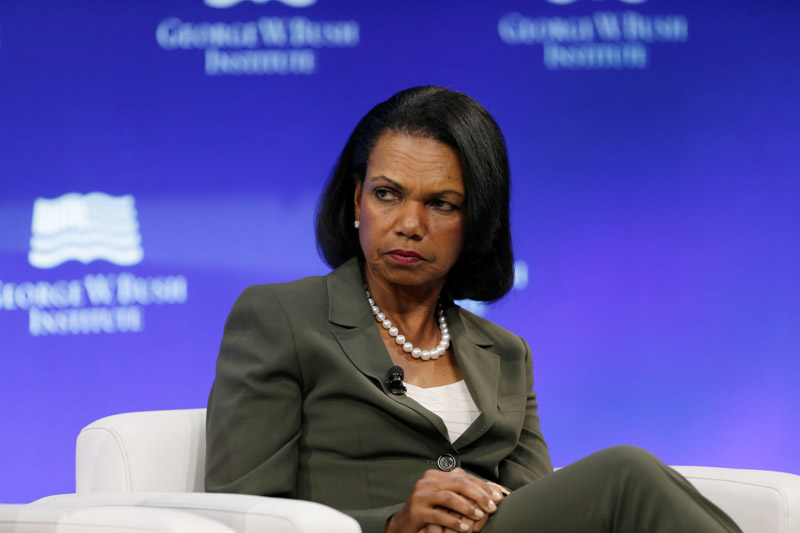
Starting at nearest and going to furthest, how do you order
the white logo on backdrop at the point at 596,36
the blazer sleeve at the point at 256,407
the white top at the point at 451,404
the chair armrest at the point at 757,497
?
1. the blazer sleeve at the point at 256,407
2. the chair armrest at the point at 757,497
3. the white top at the point at 451,404
4. the white logo on backdrop at the point at 596,36

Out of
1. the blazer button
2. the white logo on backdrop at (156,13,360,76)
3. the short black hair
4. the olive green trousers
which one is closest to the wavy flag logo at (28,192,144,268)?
the white logo on backdrop at (156,13,360,76)

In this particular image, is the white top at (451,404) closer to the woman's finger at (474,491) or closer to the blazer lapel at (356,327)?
the blazer lapel at (356,327)

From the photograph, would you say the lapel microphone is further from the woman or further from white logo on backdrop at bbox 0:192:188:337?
white logo on backdrop at bbox 0:192:188:337

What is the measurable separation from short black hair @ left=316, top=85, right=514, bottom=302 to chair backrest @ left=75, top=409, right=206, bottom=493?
49 cm

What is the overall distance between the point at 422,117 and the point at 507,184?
231 millimetres

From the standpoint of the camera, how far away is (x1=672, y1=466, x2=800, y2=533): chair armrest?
168cm

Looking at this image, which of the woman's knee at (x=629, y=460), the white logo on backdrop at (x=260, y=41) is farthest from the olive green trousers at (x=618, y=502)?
the white logo on backdrop at (x=260, y=41)

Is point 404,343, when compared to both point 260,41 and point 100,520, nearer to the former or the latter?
point 100,520

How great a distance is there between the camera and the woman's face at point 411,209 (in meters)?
1.78

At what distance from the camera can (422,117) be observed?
185 centimetres

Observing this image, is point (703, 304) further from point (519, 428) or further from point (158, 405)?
point (158, 405)

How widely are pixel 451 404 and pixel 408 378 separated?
10 centimetres

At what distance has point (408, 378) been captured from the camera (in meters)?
1.80

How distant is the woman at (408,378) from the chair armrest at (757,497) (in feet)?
1.11
